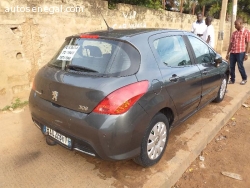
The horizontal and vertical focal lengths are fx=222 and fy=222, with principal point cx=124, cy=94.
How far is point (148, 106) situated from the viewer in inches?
87.7

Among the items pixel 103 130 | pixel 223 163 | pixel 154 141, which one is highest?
pixel 103 130

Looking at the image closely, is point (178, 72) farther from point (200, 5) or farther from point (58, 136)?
point (200, 5)

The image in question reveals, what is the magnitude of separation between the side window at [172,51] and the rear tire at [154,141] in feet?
2.34

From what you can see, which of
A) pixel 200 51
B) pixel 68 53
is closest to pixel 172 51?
pixel 200 51

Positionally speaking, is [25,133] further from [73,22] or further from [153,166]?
[73,22]

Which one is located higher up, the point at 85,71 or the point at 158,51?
the point at 158,51

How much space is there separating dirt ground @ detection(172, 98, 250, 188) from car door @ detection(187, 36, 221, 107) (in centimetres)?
67

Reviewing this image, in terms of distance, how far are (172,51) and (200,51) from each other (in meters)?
0.93

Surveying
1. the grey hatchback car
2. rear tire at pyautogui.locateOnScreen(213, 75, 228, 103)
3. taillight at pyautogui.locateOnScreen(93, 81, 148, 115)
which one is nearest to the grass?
the grey hatchback car

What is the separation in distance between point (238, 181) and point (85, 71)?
84.0 inches

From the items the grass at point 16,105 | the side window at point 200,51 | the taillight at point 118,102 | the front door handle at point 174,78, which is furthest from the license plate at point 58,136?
the side window at point 200,51

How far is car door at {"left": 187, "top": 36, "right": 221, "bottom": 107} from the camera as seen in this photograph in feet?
11.2

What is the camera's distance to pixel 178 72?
2.78m

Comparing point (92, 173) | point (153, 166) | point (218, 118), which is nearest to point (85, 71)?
point (92, 173)
